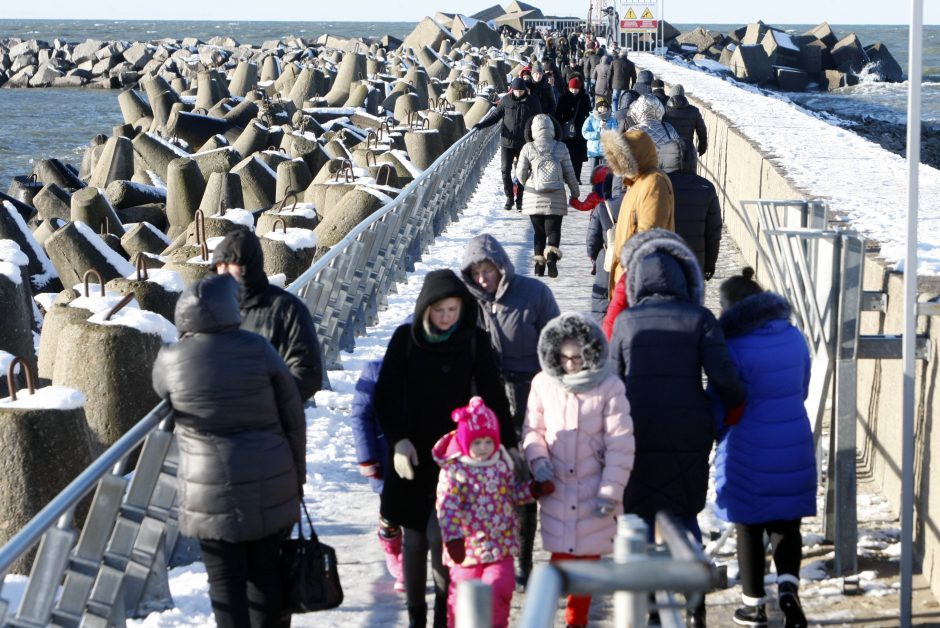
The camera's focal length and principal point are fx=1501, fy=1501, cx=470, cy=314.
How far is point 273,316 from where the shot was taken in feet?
17.3

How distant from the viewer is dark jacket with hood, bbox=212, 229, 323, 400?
5234 millimetres

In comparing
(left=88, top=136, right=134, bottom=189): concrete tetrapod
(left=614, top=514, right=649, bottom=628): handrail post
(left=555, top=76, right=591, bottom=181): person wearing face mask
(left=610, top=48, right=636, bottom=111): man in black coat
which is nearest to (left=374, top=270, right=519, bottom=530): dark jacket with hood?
(left=614, top=514, right=649, bottom=628): handrail post

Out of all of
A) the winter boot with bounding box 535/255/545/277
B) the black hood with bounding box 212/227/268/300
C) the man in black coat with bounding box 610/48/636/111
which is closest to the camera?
the black hood with bounding box 212/227/268/300

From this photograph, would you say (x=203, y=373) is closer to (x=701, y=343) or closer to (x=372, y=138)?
(x=701, y=343)

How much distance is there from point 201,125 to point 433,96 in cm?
866

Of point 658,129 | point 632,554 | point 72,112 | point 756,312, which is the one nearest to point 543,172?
point 658,129

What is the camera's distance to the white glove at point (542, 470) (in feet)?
15.8

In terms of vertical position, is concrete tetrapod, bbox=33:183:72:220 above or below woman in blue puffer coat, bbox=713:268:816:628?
below

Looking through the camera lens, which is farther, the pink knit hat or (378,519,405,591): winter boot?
(378,519,405,591): winter boot

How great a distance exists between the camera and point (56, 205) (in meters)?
22.2

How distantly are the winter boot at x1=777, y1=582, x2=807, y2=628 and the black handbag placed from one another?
1.48 metres

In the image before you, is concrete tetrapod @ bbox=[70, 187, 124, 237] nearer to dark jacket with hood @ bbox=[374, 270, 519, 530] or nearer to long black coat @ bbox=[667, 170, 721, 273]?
long black coat @ bbox=[667, 170, 721, 273]

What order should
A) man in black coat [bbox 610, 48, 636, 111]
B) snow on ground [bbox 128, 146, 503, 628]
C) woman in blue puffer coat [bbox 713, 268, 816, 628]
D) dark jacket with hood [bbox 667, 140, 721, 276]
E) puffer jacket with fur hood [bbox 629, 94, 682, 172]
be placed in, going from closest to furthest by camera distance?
1. woman in blue puffer coat [bbox 713, 268, 816, 628]
2. snow on ground [bbox 128, 146, 503, 628]
3. dark jacket with hood [bbox 667, 140, 721, 276]
4. puffer jacket with fur hood [bbox 629, 94, 682, 172]
5. man in black coat [bbox 610, 48, 636, 111]

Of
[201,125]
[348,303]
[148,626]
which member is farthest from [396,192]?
[201,125]
